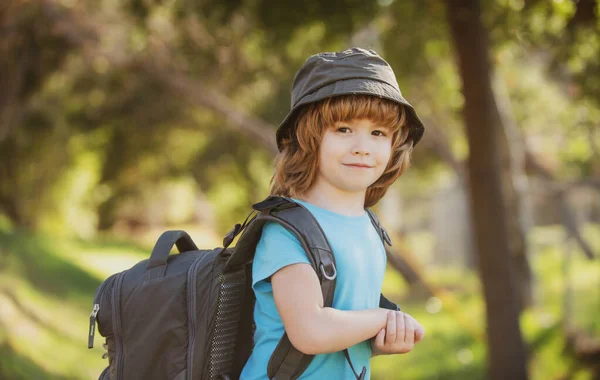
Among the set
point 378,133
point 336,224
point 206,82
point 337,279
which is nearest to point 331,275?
point 337,279

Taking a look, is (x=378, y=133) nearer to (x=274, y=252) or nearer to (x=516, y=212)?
(x=274, y=252)

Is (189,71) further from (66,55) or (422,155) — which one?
(422,155)

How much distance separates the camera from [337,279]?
1.98 metres

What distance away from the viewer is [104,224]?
18953mm

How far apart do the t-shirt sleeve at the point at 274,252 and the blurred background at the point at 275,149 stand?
199 inches

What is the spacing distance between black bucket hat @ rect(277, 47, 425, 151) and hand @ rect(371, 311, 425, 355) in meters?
0.56

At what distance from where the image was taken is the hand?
1.93 m

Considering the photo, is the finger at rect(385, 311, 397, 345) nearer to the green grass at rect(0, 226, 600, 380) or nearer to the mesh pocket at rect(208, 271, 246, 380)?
the mesh pocket at rect(208, 271, 246, 380)

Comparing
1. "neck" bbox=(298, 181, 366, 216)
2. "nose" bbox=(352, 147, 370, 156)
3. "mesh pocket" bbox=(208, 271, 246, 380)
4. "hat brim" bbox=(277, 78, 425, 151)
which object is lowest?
"mesh pocket" bbox=(208, 271, 246, 380)

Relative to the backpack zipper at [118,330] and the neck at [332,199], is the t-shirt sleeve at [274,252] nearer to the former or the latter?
the neck at [332,199]

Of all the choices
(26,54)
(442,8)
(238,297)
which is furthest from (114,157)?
(238,297)

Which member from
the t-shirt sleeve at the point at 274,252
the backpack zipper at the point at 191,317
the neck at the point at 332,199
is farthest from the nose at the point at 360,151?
the backpack zipper at the point at 191,317

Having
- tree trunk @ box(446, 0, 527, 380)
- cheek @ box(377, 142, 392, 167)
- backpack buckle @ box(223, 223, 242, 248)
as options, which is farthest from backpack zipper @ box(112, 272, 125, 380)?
tree trunk @ box(446, 0, 527, 380)

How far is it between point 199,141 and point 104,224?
3210 mm
